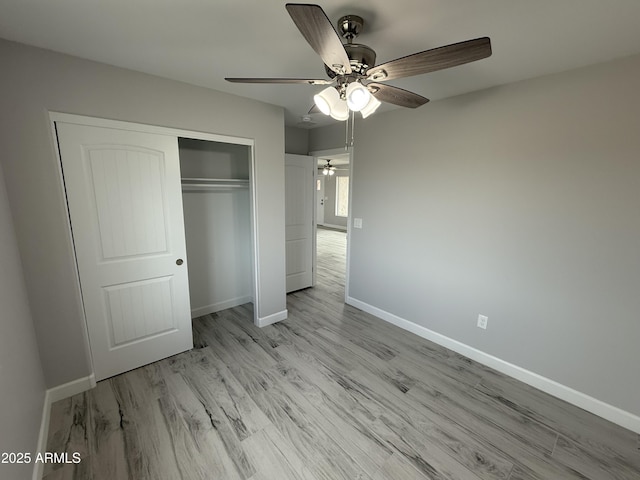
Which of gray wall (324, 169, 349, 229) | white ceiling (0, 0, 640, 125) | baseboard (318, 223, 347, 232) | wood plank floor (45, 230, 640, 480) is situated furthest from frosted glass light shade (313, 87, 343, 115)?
gray wall (324, 169, 349, 229)

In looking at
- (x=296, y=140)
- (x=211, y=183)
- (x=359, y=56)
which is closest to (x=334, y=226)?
(x=296, y=140)

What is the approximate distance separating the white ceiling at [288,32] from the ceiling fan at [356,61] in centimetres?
19

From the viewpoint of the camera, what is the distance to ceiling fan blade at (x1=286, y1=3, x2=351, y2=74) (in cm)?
93

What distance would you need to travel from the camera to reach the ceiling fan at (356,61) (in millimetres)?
1022

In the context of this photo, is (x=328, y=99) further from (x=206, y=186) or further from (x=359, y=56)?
(x=206, y=186)

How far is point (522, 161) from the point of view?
219 cm

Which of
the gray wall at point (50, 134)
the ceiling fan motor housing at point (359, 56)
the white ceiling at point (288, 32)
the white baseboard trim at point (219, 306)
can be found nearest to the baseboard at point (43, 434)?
the gray wall at point (50, 134)

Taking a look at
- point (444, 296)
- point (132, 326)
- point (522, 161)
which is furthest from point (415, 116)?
point (132, 326)

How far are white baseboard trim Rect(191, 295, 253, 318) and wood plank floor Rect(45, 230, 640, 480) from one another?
64 centimetres

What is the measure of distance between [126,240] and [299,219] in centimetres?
223

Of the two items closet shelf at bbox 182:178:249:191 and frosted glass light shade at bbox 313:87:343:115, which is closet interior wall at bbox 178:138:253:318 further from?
frosted glass light shade at bbox 313:87:343:115

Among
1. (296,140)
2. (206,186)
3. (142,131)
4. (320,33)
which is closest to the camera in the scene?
(320,33)

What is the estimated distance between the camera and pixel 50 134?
5.96 feet

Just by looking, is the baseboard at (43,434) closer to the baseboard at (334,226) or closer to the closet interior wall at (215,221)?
the closet interior wall at (215,221)
